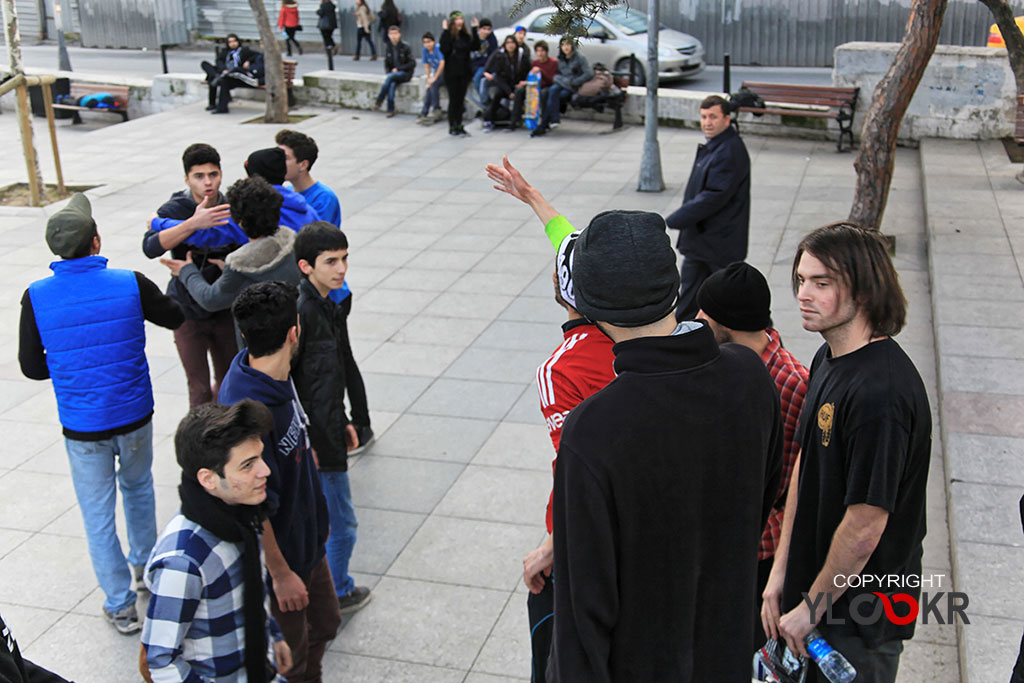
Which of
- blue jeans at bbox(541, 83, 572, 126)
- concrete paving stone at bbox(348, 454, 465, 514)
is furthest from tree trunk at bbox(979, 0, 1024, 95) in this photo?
blue jeans at bbox(541, 83, 572, 126)

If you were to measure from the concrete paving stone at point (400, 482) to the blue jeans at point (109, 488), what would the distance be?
1.38 m

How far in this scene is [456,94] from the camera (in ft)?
53.4

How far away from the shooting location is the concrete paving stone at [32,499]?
19.1ft

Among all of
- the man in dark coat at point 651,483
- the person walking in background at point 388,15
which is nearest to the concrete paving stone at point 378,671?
the man in dark coat at point 651,483

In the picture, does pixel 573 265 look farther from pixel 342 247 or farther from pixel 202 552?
pixel 342 247

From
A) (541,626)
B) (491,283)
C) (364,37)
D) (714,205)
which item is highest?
(364,37)

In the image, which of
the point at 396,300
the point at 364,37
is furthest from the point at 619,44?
the point at 396,300

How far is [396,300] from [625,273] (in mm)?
7173

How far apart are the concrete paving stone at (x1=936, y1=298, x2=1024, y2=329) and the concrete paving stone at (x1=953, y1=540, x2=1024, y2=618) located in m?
3.15

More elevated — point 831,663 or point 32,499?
point 831,663

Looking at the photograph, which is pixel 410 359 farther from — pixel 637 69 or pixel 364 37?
pixel 364 37

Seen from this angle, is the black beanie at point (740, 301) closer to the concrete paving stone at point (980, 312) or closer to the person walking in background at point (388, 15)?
the concrete paving stone at point (980, 312)

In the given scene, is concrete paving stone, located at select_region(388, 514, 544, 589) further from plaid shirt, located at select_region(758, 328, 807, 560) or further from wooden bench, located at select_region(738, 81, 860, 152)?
wooden bench, located at select_region(738, 81, 860, 152)

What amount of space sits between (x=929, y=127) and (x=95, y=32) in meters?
26.1
